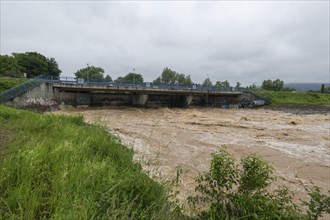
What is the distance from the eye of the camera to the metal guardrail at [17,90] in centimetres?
2250

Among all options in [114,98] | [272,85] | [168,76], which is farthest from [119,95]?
[272,85]

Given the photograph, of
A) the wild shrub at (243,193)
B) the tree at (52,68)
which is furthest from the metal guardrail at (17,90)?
the tree at (52,68)

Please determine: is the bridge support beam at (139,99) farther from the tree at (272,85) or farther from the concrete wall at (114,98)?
the tree at (272,85)

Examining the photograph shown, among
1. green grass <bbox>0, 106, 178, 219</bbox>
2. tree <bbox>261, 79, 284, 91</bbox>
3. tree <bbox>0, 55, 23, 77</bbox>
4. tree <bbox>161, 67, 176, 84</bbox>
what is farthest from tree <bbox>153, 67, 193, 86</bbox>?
green grass <bbox>0, 106, 178, 219</bbox>

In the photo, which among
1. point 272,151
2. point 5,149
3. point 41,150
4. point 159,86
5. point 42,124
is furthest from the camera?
point 159,86

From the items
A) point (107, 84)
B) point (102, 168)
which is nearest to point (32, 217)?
point (102, 168)

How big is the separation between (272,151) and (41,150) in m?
11.8

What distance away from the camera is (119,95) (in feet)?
123

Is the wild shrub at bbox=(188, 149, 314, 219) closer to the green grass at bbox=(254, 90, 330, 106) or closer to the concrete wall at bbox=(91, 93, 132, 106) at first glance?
the concrete wall at bbox=(91, 93, 132, 106)

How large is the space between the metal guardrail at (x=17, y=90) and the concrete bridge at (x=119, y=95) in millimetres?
84

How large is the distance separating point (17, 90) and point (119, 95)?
16.1 metres

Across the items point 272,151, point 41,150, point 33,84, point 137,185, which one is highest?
point 33,84

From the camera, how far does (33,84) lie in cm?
2514

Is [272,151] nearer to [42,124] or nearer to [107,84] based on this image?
[42,124]
